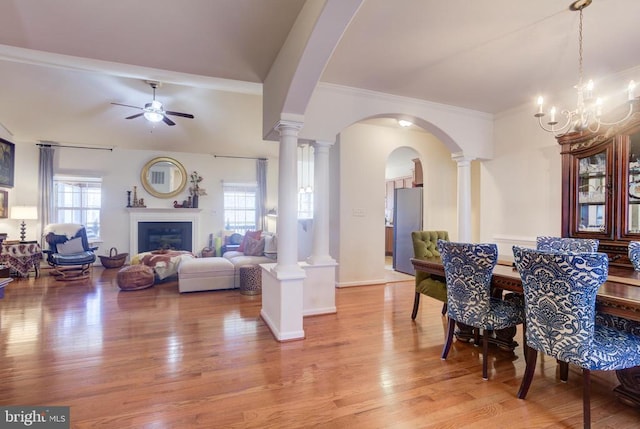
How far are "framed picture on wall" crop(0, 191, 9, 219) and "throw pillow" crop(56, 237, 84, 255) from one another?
1.38m

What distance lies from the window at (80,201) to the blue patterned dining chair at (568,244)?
811 centimetres

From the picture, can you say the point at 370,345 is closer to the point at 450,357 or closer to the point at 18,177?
the point at 450,357

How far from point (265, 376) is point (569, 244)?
9.64 ft

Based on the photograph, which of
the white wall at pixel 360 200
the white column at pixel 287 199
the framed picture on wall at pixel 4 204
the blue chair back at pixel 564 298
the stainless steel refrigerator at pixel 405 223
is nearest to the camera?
the blue chair back at pixel 564 298

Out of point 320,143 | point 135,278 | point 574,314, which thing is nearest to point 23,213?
point 135,278

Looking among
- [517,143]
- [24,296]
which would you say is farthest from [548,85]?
[24,296]

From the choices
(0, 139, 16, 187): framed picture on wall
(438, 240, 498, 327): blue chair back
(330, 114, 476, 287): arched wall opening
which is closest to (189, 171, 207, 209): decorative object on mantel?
(0, 139, 16, 187): framed picture on wall

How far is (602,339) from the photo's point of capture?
1.86 m

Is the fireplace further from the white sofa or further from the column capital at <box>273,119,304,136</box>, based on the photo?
the column capital at <box>273,119,304,136</box>

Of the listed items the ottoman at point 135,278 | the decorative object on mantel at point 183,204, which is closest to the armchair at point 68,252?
the ottoman at point 135,278

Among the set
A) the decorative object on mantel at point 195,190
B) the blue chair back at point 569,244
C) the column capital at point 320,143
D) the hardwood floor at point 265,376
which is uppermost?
the column capital at point 320,143

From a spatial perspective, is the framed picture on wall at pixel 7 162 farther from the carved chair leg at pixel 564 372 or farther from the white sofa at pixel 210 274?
the carved chair leg at pixel 564 372

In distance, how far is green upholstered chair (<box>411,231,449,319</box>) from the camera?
10.6 feet

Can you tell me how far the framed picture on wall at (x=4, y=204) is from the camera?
19.1 feet
